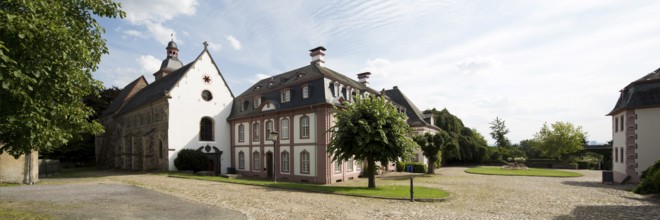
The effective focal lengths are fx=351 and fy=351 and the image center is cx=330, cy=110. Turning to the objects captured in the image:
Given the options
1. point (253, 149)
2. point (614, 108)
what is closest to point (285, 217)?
point (253, 149)

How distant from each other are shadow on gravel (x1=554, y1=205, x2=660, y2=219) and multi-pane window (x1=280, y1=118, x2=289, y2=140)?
1938 centimetres

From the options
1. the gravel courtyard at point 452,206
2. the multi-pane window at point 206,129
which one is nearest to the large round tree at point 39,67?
the gravel courtyard at point 452,206

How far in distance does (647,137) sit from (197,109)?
112 feet

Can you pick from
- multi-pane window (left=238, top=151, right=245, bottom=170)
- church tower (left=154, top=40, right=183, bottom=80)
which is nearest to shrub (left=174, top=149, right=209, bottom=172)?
multi-pane window (left=238, top=151, right=245, bottom=170)

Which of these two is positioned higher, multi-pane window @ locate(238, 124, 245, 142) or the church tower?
the church tower

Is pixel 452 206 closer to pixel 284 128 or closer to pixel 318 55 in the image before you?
pixel 284 128

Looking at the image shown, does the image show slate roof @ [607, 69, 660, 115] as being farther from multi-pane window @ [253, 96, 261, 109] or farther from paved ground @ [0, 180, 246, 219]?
multi-pane window @ [253, 96, 261, 109]

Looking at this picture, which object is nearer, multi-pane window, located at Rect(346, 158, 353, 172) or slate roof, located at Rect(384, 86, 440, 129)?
multi-pane window, located at Rect(346, 158, 353, 172)

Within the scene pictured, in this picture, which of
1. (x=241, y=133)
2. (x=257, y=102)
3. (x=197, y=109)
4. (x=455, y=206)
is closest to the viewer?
(x=455, y=206)

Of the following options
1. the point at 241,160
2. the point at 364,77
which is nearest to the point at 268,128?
the point at 241,160

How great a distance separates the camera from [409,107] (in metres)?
42.2

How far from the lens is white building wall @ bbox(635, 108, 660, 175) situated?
21000 millimetres

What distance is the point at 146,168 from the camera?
1304 inches

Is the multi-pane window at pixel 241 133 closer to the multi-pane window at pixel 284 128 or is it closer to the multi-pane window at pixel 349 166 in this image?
the multi-pane window at pixel 284 128
